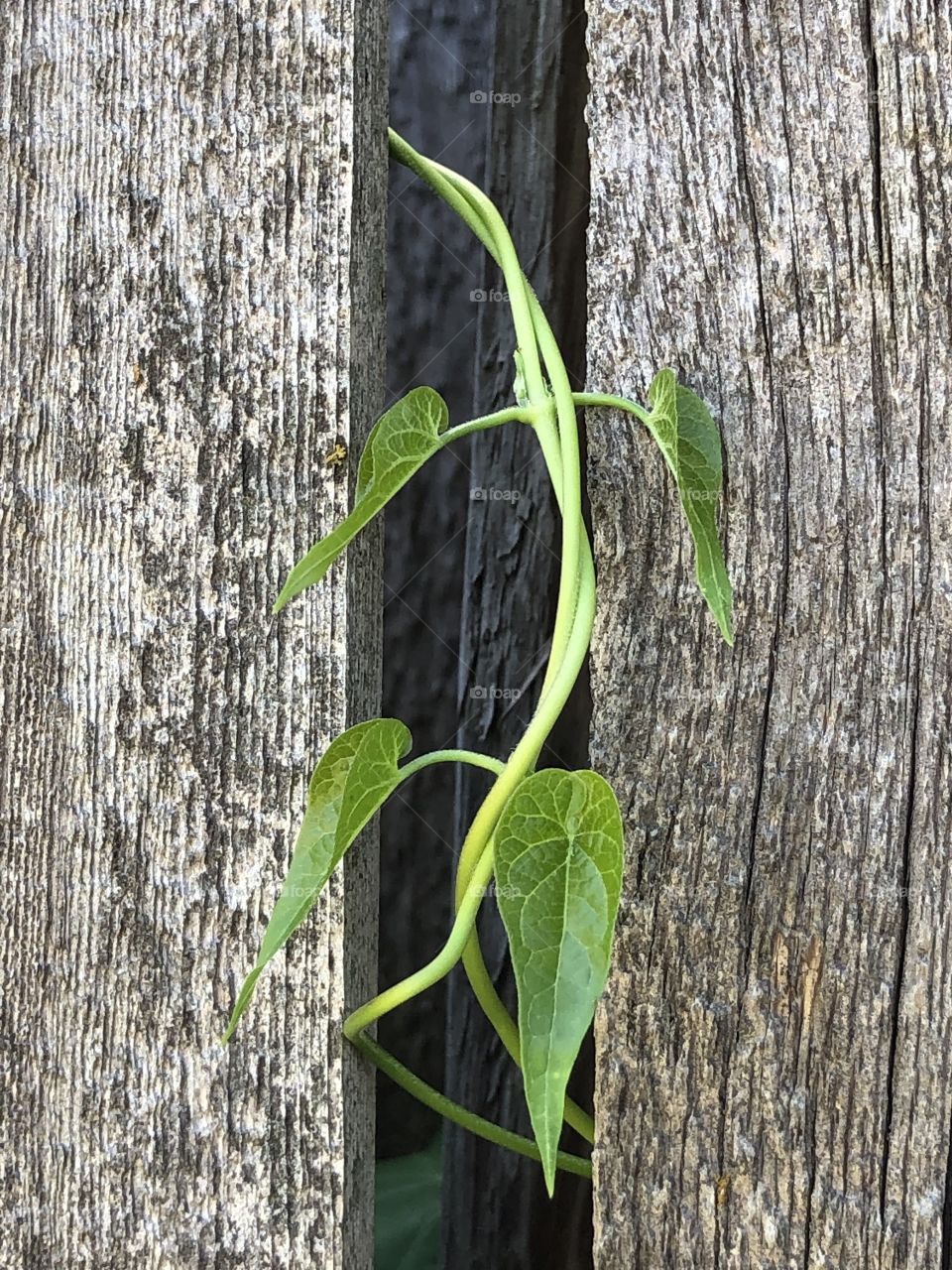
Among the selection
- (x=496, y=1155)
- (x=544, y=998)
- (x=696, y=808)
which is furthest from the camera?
(x=496, y=1155)

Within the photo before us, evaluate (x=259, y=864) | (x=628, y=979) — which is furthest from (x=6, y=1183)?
(x=628, y=979)

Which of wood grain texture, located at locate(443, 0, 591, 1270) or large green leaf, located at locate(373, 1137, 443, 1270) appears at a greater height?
wood grain texture, located at locate(443, 0, 591, 1270)

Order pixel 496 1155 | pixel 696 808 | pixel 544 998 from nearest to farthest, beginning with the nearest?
pixel 544 998 < pixel 696 808 < pixel 496 1155

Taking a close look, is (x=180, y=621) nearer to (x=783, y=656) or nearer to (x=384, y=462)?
(x=384, y=462)

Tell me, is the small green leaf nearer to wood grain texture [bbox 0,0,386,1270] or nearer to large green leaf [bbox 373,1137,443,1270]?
wood grain texture [bbox 0,0,386,1270]

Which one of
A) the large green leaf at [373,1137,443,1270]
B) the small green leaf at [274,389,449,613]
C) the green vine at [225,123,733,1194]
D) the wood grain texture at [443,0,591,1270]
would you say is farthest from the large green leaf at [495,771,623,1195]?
the large green leaf at [373,1137,443,1270]

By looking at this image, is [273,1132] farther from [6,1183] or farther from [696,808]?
[696,808]
